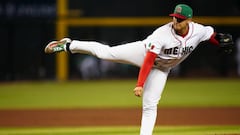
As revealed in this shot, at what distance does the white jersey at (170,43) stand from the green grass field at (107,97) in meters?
2.25

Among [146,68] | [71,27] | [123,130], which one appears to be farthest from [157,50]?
[71,27]

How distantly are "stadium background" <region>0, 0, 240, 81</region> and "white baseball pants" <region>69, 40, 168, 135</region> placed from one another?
10.1 metres

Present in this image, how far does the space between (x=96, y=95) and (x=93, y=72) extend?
3401 millimetres

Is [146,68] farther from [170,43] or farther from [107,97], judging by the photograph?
[107,97]

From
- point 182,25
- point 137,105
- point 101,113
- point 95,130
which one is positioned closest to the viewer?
point 182,25

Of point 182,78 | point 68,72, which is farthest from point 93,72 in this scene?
point 182,78

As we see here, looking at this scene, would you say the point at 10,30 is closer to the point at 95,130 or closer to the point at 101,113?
the point at 101,113

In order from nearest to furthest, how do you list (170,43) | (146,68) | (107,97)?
(146,68)
(170,43)
(107,97)

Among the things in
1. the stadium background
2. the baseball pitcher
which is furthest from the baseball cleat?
the stadium background

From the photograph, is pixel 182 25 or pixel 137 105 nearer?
pixel 182 25

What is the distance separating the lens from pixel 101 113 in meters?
11.8

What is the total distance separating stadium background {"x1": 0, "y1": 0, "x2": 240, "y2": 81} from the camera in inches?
688

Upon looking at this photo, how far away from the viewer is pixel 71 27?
17484 mm

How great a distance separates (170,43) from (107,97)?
7851 mm
